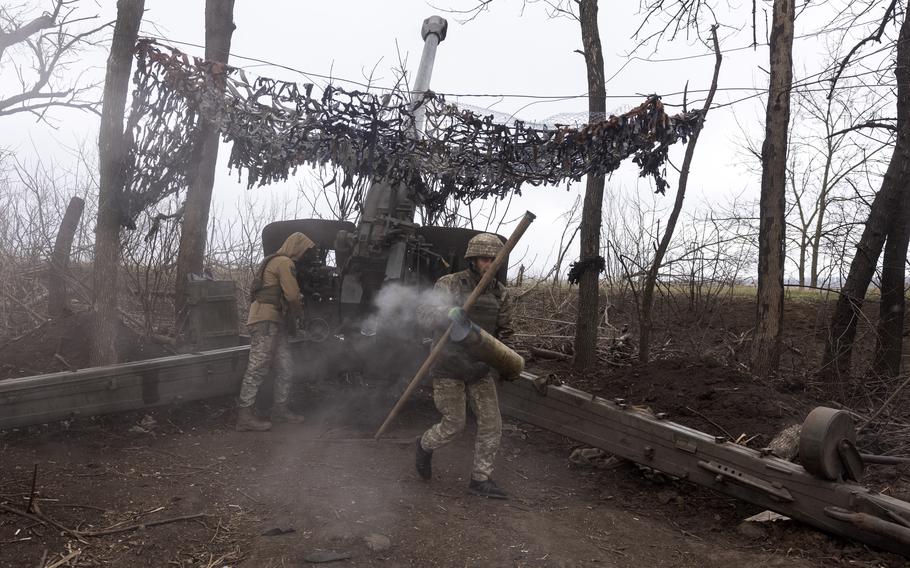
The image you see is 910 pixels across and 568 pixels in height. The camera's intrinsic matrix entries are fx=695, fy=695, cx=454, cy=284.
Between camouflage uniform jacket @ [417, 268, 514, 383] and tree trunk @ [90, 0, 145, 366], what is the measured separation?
3162mm

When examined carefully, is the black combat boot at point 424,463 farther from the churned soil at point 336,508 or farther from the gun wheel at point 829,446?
the gun wheel at point 829,446

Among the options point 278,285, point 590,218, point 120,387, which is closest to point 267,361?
point 278,285

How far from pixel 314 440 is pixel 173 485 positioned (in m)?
1.57

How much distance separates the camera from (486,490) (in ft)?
16.0

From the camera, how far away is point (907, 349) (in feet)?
38.5

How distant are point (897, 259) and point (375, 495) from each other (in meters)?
6.39

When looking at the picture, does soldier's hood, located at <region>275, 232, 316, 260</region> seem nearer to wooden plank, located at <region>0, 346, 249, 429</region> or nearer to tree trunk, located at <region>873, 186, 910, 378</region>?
wooden plank, located at <region>0, 346, 249, 429</region>

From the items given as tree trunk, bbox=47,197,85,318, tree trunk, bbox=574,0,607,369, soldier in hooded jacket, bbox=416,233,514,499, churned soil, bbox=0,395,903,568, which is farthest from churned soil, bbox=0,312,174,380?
tree trunk, bbox=574,0,607,369

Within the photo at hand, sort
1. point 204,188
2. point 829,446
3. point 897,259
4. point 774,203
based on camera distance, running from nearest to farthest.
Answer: point 829,446 → point 774,203 → point 897,259 → point 204,188

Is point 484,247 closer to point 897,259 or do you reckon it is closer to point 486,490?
point 486,490

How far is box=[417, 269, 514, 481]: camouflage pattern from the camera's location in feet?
16.2

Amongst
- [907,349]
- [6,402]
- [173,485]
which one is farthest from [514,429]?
[907,349]

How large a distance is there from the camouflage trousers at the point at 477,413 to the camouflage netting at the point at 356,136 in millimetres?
2369

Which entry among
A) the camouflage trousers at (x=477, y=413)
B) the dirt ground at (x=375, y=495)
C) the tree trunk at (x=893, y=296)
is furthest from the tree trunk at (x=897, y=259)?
the camouflage trousers at (x=477, y=413)
